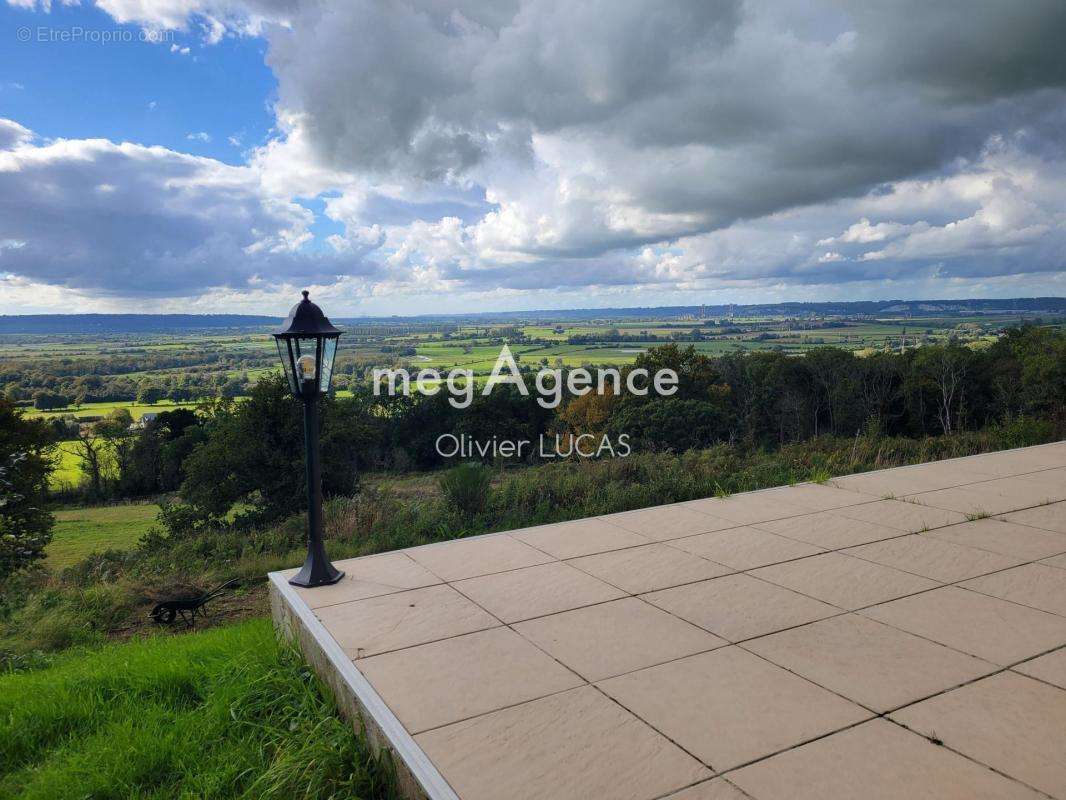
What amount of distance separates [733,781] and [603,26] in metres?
9.76

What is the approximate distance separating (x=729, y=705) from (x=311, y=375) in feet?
9.34

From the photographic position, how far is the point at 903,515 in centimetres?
508

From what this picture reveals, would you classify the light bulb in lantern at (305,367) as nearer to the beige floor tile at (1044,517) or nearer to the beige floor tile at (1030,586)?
the beige floor tile at (1030,586)

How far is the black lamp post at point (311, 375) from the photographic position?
3896 millimetres

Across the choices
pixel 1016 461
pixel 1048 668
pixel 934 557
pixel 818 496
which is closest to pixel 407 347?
pixel 1016 461

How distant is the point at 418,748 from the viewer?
2207mm

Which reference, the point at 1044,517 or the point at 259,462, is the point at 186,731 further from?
the point at 259,462

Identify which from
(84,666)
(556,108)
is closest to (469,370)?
(556,108)

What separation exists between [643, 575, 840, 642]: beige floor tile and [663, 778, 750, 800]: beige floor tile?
1064 millimetres

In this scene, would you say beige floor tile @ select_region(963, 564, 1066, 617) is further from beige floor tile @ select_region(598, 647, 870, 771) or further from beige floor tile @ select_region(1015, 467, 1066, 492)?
beige floor tile @ select_region(1015, 467, 1066, 492)

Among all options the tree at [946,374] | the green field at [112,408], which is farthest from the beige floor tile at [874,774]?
the tree at [946,374]

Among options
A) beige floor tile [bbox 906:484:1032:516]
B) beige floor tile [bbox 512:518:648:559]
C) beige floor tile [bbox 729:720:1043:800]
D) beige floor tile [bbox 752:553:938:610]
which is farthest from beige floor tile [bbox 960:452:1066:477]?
beige floor tile [bbox 729:720:1043:800]

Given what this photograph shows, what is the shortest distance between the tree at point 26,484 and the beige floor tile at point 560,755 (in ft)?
46.8

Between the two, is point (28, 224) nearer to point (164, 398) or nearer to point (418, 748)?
point (164, 398)
